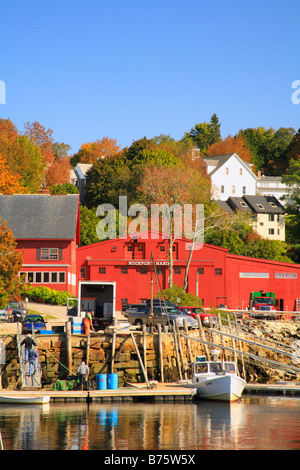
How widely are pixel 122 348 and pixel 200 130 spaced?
146534mm

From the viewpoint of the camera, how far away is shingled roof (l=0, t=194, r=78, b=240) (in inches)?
2911

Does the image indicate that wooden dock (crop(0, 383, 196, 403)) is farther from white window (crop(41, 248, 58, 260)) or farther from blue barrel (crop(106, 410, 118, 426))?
white window (crop(41, 248, 58, 260))

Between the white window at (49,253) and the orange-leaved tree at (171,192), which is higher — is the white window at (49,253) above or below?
below

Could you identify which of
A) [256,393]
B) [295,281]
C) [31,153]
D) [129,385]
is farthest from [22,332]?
[31,153]

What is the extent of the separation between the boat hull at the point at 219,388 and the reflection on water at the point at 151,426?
60 centimetres

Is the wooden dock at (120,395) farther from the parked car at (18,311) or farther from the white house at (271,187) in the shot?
the white house at (271,187)

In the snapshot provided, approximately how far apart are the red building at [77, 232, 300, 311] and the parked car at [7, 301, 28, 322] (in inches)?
630

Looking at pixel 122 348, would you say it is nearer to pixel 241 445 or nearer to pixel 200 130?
pixel 241 445

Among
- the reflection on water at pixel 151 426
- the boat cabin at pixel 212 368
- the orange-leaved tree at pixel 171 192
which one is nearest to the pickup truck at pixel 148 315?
the boat cabin at pixel 212 368

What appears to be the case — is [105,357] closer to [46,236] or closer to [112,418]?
[112,418]

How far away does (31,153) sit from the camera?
349 ft

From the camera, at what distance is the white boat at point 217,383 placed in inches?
1441

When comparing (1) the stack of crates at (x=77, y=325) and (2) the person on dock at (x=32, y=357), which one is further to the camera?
(1) the stack of crates at (x=77, y=325)

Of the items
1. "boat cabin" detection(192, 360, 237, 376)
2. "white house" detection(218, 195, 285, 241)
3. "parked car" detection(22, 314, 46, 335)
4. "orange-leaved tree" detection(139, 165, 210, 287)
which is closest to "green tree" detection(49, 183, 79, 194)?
"white house" detection(218, 195, 285, 241)
